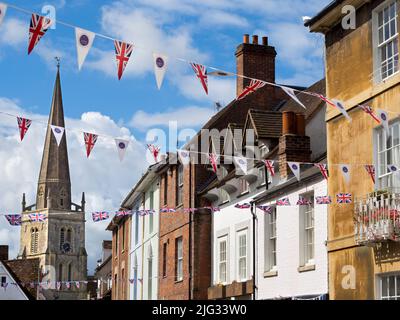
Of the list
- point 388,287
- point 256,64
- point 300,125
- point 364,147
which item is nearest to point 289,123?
point 300,125

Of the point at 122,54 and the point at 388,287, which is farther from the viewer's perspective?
the point at 388,287

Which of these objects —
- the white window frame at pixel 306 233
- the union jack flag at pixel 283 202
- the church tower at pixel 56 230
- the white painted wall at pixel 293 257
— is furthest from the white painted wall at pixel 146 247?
the church tower at pixel 56 230

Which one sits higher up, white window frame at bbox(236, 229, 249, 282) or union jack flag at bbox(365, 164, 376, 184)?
union jack flag at bbox(365, 164, 376, 184)

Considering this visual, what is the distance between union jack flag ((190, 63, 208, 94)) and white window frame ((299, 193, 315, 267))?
7024 mm

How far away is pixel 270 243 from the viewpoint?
23.8 metres

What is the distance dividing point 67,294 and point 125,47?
166302 mm

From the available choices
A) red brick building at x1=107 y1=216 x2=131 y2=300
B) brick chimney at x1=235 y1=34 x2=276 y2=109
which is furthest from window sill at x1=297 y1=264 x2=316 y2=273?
red brick building at x1=107 y1=216 x2=131 y2=300

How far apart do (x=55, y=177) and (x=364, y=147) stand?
173 metres

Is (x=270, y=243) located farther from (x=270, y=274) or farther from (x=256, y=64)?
(x=256, y=64)

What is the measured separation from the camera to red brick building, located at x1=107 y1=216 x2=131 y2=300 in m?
45.5

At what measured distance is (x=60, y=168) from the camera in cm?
18450

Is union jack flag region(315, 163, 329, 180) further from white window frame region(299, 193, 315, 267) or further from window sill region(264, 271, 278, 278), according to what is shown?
window sill region(264, 271, 278, 278)

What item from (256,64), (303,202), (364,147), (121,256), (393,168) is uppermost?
(256,64)
